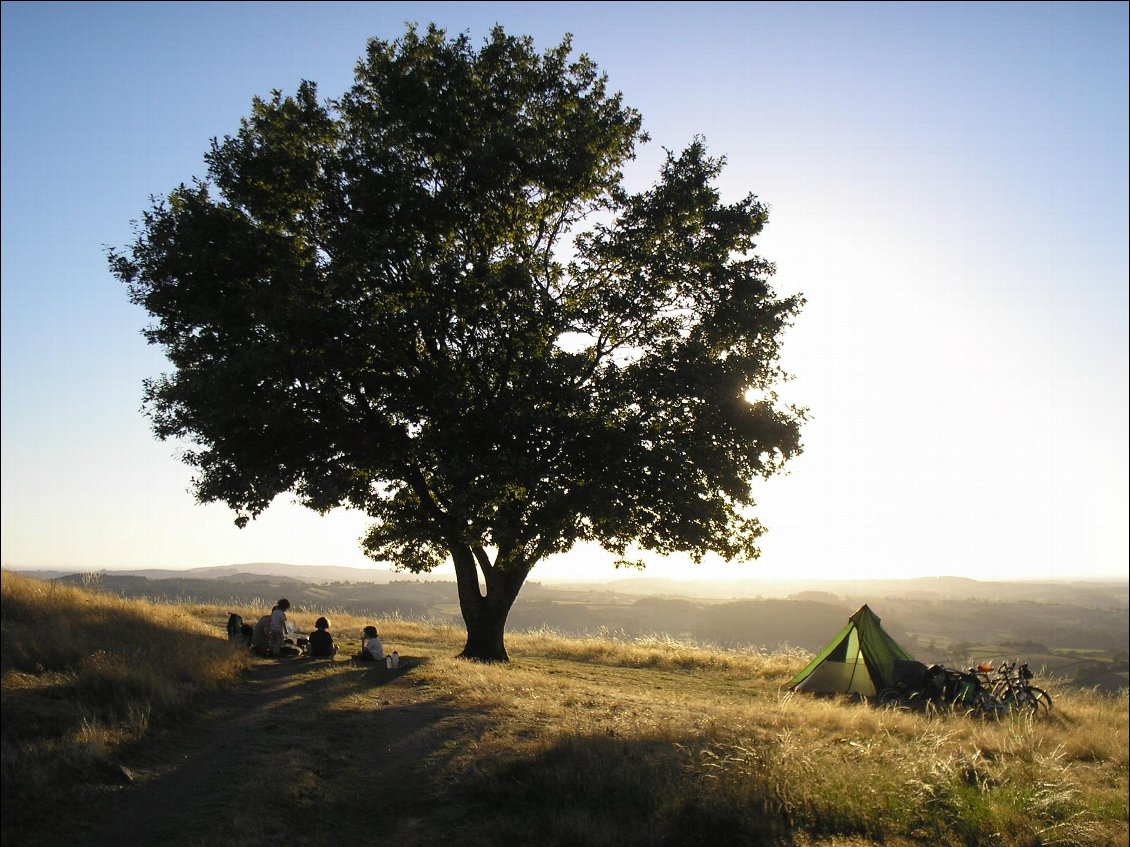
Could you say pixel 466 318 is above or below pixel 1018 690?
above

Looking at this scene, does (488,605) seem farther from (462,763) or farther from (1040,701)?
(1040,701)

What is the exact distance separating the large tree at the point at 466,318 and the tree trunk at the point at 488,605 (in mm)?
1394

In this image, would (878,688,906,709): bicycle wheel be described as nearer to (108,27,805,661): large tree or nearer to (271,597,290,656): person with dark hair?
(108,27,805,661): large tree

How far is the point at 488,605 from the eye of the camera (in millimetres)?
23297

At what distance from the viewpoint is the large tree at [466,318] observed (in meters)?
18.9

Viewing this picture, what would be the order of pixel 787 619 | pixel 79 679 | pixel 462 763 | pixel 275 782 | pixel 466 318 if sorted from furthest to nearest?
pixel 787 619, pixel 466 318, pixel 79 679, pixel 462 763, pixel 275 782

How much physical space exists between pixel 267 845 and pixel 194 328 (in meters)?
16.9

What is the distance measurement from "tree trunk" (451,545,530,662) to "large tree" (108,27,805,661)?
1.39 metres

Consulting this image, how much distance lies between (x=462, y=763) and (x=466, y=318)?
40.0ft

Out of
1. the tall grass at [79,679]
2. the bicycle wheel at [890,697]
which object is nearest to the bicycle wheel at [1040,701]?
the bicycle wheel at [890,697]

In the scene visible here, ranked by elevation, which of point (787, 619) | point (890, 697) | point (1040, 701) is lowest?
point (787, 619)

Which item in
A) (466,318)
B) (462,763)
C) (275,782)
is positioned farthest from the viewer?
(466,318)

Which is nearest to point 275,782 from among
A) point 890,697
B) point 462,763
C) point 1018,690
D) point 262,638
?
point 462,763

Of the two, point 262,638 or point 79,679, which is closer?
point 79,679
